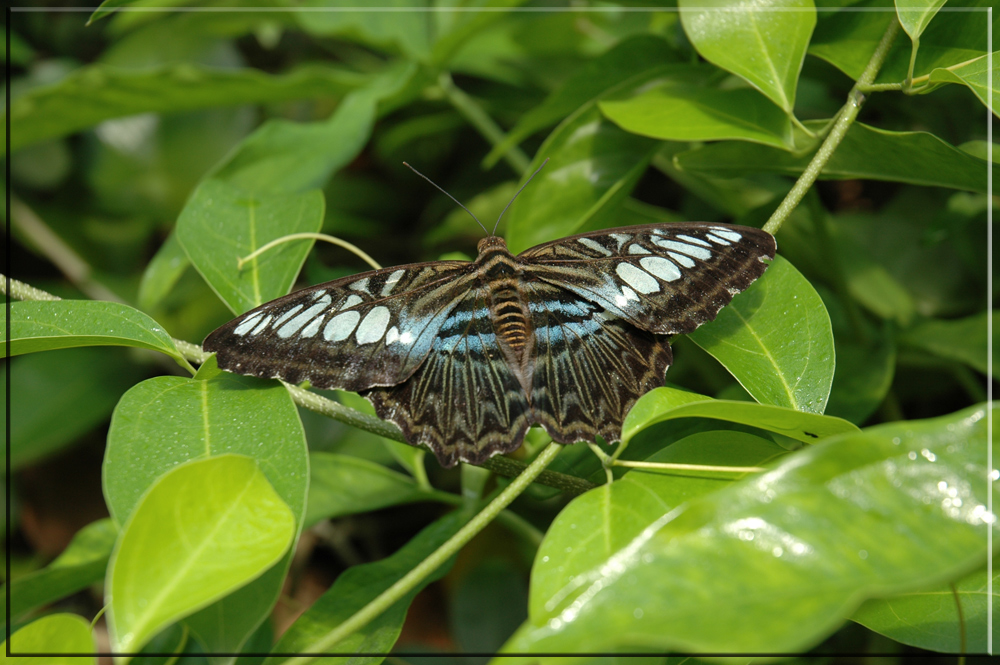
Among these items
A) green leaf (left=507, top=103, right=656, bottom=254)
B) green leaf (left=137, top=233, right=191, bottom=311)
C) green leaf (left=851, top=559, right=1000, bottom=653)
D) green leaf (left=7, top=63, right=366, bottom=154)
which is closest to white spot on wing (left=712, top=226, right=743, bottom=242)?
green leaf (left=507, top=103, right=656, bottom=254)

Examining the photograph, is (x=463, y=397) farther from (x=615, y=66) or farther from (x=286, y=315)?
(x=615, y=66)

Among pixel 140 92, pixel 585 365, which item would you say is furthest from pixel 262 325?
pixel 140 92

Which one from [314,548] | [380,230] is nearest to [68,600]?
[314,548]

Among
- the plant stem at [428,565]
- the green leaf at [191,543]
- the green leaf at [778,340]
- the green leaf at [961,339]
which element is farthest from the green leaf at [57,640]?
the green leaf at [961,339]

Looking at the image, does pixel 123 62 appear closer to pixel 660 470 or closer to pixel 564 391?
pixel 564 391

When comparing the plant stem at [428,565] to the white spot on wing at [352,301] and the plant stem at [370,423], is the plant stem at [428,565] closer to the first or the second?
the plant stem at [370,423]

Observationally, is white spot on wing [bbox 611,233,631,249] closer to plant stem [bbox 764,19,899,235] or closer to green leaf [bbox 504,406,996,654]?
plant stem [bbox 764,19,899,235]
